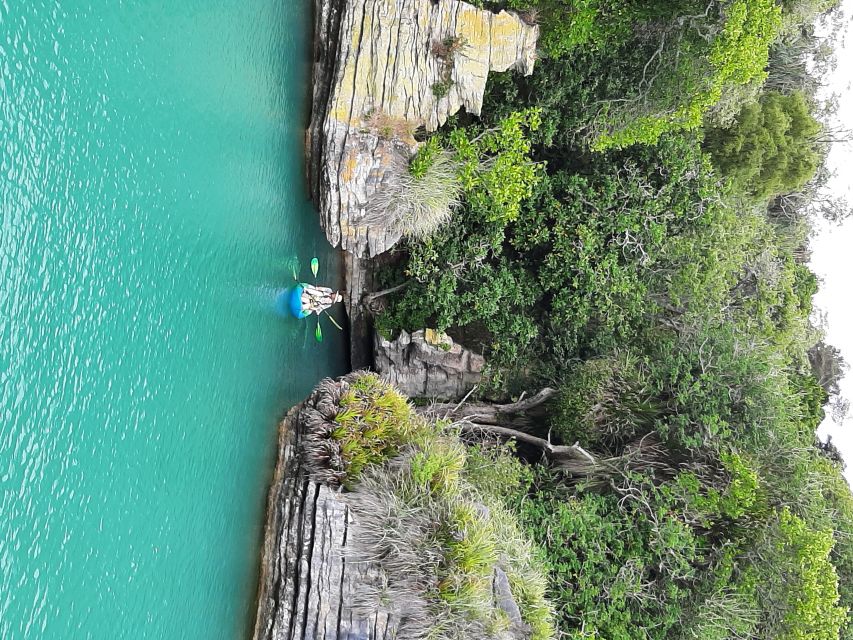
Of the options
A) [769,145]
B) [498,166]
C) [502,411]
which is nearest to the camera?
[498,166]

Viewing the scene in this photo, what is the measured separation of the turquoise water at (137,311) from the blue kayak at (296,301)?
0.56m

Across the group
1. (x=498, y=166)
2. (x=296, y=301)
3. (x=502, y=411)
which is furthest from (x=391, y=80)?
(x=502, y=411)

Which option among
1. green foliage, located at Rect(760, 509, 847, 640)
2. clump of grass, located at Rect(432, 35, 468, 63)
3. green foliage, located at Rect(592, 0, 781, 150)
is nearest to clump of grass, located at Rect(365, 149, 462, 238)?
clump of grass, located at Rect(432, 35, 468, 63)

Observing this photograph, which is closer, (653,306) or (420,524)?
(420,524)

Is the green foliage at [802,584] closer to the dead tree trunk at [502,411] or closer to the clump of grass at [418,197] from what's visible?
the dead tree trunk at [502,411]

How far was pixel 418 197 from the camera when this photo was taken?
9.01 metres

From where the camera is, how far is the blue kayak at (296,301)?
31.7 ft

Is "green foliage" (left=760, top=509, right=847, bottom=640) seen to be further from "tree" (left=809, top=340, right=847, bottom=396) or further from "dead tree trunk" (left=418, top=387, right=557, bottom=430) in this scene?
"tree" (left=809, top=340, right=847, bottom=396)

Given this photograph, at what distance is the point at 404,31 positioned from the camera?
8.59 metres

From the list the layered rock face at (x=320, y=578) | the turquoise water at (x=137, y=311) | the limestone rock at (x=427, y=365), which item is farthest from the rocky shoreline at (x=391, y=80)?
the layered rock face at (x=320, y=578)

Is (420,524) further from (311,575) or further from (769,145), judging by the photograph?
(769,145)

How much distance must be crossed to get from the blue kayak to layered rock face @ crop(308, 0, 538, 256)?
1.55 m

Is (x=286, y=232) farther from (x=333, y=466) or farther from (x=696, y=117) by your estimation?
(x=696, y=117)

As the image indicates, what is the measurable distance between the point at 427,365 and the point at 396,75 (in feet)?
16.9
